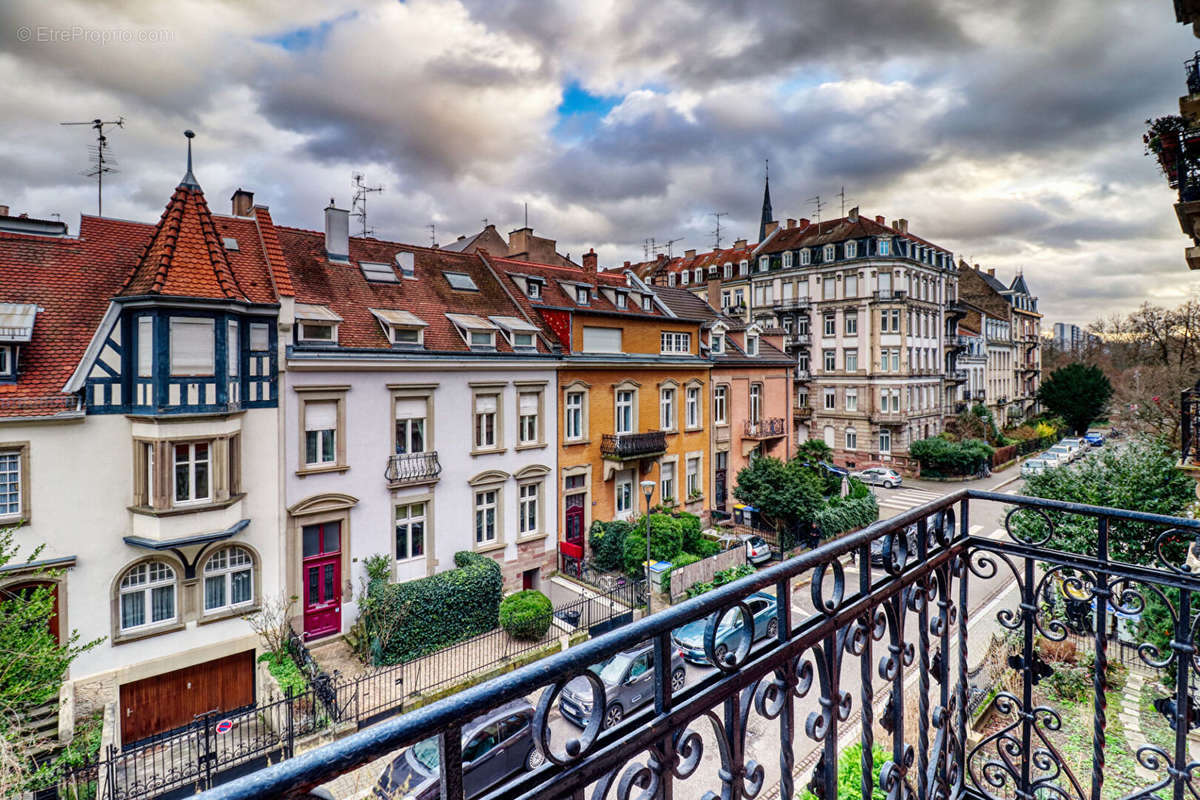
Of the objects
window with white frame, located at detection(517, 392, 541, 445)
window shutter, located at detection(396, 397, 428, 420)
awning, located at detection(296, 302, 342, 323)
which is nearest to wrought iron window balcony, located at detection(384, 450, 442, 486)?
window shutter, located at detection(396, 397, 428, 420)

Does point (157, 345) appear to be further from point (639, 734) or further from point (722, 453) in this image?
point (722, 453)

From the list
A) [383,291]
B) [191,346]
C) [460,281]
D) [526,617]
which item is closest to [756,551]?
[526,617]

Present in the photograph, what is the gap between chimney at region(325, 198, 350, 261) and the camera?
1595 centimetres

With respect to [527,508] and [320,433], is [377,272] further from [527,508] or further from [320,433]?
[527,508]

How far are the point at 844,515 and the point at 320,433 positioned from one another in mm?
16575

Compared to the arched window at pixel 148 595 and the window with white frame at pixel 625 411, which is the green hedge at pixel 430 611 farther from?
the window with white frame at pixel 625 411

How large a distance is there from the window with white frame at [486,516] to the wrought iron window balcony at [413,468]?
5.15ft

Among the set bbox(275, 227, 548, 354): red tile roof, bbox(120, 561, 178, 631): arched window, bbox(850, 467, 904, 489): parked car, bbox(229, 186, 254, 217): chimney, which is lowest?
bbox(850, 467, 904, 489): parked car

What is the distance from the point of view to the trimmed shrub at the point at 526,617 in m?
13.5

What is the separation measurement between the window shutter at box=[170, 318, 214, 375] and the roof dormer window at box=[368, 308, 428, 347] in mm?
3996

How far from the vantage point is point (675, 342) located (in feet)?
71.6

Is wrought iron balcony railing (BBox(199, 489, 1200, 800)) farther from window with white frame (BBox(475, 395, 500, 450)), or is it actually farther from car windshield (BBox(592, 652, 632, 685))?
window with white frame (BBox(475, 395, 500, 450))

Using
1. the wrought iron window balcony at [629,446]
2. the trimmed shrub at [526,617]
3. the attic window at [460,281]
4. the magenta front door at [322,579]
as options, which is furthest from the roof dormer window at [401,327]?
the trimmed shrub at [526,617]

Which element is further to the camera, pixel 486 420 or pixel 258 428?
pixel 486 420
